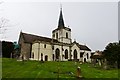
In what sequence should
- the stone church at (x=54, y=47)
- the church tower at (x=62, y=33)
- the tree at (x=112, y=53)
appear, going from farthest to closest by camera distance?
the church tower at (x=62, y=33) → the stone church at (x=54, y=47) → the tree at (x=112, y=53)

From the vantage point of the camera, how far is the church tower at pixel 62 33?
77438 millimetres

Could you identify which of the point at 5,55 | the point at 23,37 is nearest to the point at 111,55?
the point at 23,37

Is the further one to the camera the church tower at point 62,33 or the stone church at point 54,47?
the church tower at point 62,33

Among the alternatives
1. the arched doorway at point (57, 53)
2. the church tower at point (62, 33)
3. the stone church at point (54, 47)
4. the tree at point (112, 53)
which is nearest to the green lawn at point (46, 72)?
the tree at point (112, 53)

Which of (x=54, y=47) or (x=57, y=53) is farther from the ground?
(x=54, y=47)

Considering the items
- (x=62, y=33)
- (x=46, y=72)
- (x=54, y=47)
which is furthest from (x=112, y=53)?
(x=62, y=33)

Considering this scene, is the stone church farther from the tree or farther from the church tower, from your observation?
the tree

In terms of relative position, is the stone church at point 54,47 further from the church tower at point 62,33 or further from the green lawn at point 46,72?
the green lawn at point 46,72

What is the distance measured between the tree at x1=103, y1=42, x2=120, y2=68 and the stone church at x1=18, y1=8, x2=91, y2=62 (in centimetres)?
1942

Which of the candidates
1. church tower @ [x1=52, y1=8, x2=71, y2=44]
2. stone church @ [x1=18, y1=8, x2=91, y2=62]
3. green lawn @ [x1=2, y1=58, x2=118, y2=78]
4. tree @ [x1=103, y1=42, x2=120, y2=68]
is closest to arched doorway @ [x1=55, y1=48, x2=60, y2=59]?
stone church @ [x1=18, y1=8, x2=91, y2=62]

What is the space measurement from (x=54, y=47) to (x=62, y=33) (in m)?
8.09

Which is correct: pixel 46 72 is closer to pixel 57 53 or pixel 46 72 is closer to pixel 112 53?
pixel 112 53

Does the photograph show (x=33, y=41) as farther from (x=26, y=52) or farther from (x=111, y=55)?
(x=111, y=55)

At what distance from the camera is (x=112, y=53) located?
169 ft
